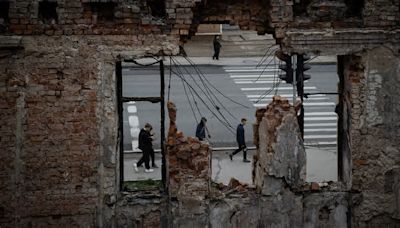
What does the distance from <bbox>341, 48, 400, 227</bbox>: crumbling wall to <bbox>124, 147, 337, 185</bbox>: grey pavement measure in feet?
13.8

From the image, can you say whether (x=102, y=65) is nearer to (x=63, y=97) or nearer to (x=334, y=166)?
(x=63, y=97)

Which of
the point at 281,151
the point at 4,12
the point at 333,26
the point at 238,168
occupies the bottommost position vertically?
the point at 238,168

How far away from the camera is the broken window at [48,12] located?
10.5m

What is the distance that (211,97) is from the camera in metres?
22.2

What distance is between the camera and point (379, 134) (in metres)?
11.1

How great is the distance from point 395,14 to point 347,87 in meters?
1.09

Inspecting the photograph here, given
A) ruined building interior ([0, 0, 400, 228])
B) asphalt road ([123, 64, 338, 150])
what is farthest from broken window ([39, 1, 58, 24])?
asphalt road ([123, 64, 338, 150])

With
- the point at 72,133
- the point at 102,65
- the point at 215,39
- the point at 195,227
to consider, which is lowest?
the point at 195,227

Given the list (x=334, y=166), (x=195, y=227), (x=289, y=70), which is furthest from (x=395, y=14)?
(x=289, y=70)

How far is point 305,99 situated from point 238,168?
5.97m

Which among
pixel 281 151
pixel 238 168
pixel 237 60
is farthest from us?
pixel 237 60

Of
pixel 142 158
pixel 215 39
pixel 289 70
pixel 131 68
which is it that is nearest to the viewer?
pixel 142 158

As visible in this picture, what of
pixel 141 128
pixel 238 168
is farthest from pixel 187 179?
pixel 141 128

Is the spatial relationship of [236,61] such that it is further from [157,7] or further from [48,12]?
[48,12]
